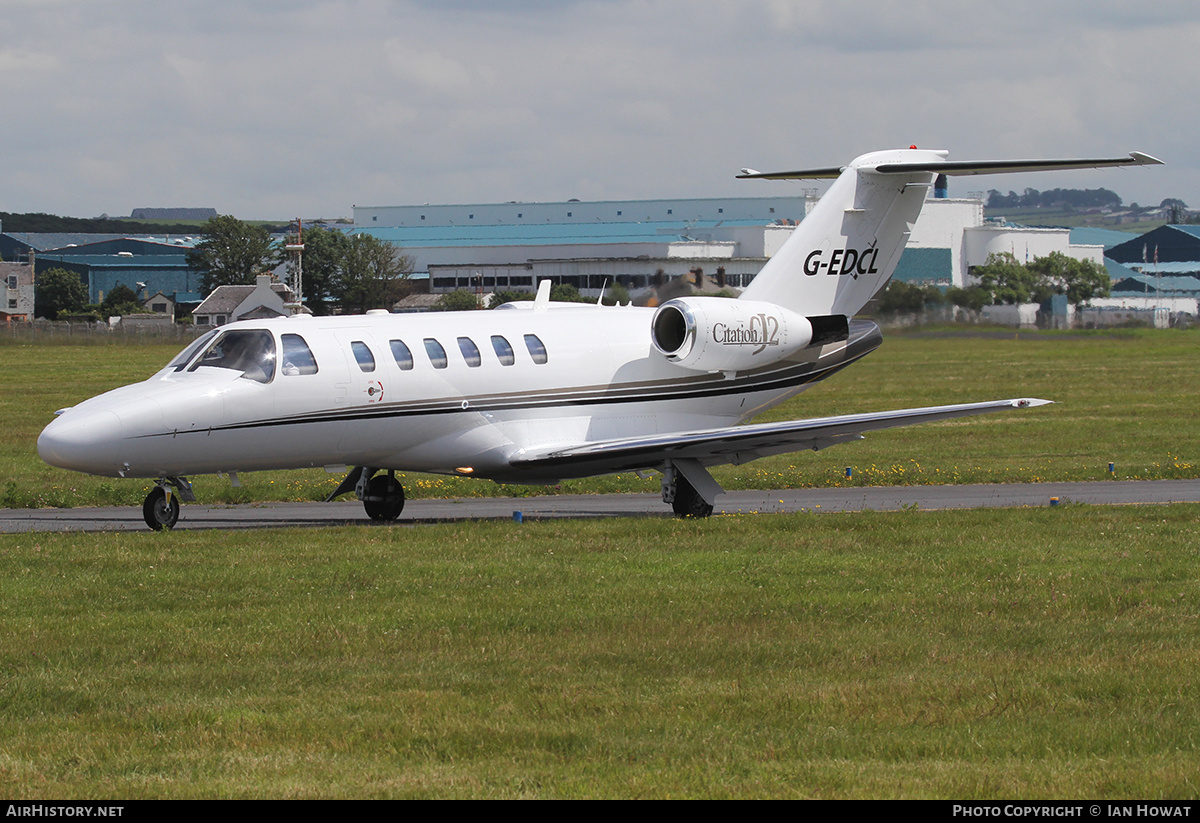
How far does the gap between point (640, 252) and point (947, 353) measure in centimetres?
3261

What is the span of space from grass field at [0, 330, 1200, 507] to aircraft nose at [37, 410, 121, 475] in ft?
20.7

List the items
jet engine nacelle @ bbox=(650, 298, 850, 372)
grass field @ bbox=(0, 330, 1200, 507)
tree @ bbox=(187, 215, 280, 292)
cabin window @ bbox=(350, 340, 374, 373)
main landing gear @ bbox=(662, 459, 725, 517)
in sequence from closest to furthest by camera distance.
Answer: cabin window @ bbox=(350, 340, 374, 373), main landing gear @ bbox=(662, 459, 725, 517), jet engine nacelle @ bbox=(650, 298, 850, 372), grass field @ bbox=(0, 330, 1200, 507), tree @ bbox=(187, 215, 280, 292)

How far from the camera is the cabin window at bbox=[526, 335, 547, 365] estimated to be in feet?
66.2

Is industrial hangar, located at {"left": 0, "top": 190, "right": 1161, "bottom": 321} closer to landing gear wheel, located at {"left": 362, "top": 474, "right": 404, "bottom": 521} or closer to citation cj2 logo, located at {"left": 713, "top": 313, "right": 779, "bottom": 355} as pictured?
citation cj2 logo, located at {"left": 713, "top": 313, "right": 779, "bottom": 355}

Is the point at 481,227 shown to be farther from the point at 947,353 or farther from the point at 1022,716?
the point at 1022,716

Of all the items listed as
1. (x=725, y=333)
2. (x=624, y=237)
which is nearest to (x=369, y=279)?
(x=624, y=237)

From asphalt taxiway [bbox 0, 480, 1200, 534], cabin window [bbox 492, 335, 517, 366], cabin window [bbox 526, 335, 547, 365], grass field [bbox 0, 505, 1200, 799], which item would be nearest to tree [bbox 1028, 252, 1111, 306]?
asphalt taxiway [bbox 0, 480, 1200, 534]

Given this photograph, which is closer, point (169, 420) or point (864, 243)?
point (169, 420)

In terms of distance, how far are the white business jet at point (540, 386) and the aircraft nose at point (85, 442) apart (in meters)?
0.02

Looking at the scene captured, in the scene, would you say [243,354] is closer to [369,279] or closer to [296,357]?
[296,357]

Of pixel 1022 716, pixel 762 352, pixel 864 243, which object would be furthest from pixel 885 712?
pixel 864 243

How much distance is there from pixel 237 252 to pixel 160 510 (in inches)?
3671

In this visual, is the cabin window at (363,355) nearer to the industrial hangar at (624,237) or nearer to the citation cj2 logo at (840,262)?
the citation cj2 logo at (840,262)

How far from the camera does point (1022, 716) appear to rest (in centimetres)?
914
